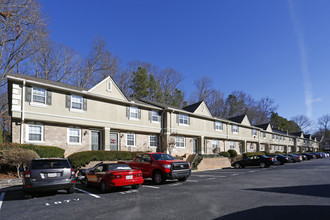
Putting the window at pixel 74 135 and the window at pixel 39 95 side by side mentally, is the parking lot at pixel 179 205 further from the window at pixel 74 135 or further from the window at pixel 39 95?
the window at pixel 74 135

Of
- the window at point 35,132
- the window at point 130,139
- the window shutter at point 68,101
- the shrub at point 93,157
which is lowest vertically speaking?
the shrub at point 93,157

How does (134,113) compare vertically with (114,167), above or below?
above

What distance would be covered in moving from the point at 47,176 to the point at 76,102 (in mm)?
11336

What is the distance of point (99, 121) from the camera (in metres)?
21.0

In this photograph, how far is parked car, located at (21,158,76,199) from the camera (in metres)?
9.09

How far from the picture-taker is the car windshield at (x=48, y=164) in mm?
9436

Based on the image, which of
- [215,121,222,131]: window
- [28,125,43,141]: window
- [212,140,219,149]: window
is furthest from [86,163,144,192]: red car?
[215,121,222,131]: window

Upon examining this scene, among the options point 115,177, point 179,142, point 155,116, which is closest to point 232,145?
point 179,142

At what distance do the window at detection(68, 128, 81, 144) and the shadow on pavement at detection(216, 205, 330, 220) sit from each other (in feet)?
53.1

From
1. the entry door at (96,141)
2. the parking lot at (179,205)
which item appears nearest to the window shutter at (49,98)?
the entry door at (96,141)

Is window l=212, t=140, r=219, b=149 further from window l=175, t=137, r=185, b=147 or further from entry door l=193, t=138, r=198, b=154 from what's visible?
window l=175, t=137, r=185, b=147

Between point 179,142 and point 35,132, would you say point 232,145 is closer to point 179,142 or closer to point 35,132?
point 179,142

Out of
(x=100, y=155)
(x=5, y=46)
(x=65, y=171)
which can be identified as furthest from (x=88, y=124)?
(x=5, y=46)

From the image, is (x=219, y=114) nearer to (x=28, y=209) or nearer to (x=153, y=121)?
(x=153, y=121)
